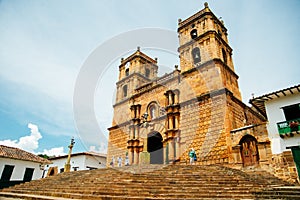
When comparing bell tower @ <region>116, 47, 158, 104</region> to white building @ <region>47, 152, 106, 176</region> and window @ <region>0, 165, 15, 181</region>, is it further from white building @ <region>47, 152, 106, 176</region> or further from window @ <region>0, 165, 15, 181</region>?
window @ <region>0, 165, 15, 181</region>

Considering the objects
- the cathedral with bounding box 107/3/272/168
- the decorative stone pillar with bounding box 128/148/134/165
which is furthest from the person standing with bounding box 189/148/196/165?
the decorative stone pillar with bounding box 128/148/134/165

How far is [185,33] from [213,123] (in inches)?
413

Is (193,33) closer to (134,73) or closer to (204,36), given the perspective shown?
(204,36)

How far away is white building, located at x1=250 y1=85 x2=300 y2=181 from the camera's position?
1056 cm

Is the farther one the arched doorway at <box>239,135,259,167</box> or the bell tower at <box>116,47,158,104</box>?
the bell tower at <box>116,47,158,104</box>

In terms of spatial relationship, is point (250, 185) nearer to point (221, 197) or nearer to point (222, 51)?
point (221, 197)

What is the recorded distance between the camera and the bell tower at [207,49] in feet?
53.6

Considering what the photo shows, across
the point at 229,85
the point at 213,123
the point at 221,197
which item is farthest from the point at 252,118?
the point at 221,197

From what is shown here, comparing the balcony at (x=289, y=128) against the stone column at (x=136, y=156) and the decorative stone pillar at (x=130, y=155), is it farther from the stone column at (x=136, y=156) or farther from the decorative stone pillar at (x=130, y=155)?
the decorative stone pillar at (x=130, y=155)

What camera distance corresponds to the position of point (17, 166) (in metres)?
20.3

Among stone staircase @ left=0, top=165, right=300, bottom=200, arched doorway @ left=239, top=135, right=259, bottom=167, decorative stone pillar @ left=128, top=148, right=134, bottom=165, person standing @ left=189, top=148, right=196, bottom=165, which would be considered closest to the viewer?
stone staircase @ left=0, top=165, right=300, bottom=200

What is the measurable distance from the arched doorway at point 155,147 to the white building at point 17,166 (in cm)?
1266

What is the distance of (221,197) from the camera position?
6391mm

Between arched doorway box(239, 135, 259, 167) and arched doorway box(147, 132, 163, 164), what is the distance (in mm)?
8297
